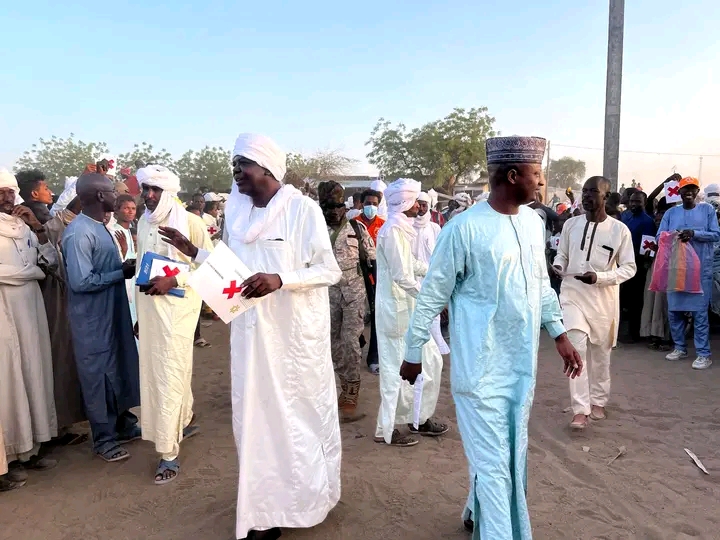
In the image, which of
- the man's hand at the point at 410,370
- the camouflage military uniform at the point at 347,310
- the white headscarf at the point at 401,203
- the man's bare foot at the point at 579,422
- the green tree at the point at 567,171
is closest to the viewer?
the man's hand at the point at 410,370

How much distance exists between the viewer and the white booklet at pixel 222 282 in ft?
8.57

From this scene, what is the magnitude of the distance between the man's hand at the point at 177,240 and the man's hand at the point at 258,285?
0.96 metres

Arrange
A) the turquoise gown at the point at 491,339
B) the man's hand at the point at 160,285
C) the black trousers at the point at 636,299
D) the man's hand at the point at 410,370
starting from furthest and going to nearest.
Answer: the black trousers at the point at 636,299 < the man's hand at the point at 160,285 < the man's hand at the point at 410,370 < the turquoise gown at the point at 491,339

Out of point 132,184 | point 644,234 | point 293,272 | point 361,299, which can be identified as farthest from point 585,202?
point 132,184

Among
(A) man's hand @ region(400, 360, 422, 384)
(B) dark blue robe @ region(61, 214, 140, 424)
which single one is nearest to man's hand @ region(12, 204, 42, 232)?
(B) dark blue robe @ region(61, 214, 140, 424)

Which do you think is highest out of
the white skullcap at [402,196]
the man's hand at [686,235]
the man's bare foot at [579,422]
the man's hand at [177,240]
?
the white skullcap at [402,196]

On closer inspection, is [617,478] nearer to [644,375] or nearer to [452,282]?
[452,282]

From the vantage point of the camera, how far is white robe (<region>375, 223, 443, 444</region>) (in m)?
4.20

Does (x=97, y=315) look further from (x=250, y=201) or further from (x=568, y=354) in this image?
(x=568, y=354)

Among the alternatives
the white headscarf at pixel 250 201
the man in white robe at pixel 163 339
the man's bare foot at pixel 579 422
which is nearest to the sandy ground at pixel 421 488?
the man's bare foot at pixel 579 422

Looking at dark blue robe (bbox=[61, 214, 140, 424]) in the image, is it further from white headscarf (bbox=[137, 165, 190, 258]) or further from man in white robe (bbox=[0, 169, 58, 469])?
white headscarf (bbox=[137, 165, 190, 258])

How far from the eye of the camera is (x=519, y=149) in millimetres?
2426

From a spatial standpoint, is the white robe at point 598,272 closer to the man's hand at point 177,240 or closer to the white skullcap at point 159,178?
the man's hand at point 177,240

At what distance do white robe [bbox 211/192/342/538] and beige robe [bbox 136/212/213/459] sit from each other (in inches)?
40.9
